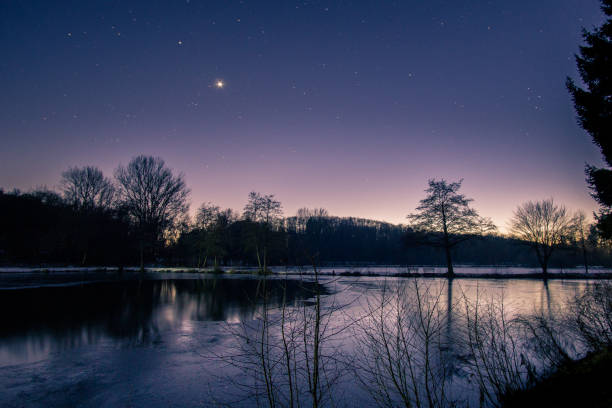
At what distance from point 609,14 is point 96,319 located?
1990 centimetres

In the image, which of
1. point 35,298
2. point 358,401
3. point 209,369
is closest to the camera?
point 358,401

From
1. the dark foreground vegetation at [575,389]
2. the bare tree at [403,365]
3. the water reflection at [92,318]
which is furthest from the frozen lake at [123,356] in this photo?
the dark foreground vegetation at [575,389]

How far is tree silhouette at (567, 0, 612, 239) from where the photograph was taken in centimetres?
909

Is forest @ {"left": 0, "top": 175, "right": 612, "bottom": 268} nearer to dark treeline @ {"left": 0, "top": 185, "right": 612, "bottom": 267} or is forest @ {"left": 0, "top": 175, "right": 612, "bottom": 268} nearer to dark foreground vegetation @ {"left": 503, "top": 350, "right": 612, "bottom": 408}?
dark treeline @ {"left": 0, "top": 185, "right": 612, "bottom": 267}

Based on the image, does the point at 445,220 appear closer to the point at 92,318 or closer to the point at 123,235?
the point at 92,318

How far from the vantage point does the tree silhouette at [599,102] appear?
29.8ft

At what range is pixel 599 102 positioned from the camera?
9.27 m

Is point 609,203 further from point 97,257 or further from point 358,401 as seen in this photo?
point 97,257

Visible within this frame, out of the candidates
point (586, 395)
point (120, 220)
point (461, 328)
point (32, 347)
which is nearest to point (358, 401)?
point (586, 395)

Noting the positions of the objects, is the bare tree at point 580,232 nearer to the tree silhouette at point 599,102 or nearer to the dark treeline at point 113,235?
the dark treeline at point 113,235

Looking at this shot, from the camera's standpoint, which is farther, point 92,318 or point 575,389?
point 92,318

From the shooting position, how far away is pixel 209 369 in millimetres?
5816

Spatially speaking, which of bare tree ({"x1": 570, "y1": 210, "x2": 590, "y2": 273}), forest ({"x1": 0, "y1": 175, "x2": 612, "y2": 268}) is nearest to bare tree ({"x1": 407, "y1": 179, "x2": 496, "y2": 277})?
forest ({"x1": 0, "y1": 175, "x2": 612, "y2": 268})

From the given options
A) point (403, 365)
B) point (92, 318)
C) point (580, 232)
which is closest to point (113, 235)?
point (92, 318)
